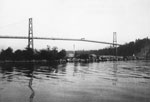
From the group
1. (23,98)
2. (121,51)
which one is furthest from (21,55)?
(121,51)

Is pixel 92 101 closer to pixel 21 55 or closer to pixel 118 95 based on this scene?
pixel 118 95

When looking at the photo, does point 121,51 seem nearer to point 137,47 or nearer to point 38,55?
point 137,47

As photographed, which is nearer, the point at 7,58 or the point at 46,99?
the point at 46,99

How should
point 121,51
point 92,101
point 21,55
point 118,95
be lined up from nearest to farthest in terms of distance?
point 92,101
point 118,95
point 21,55
point 121,51

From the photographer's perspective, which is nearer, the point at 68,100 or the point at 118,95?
the point at 68,100

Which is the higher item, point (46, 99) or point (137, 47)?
point (137, 47)

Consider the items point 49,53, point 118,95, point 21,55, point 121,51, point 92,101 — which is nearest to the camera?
point 92,101

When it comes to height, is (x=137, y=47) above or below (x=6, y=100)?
above

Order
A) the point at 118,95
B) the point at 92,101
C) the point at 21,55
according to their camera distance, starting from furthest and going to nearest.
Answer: the point at 21,55 < the point at 118,95 < the point at 92,101

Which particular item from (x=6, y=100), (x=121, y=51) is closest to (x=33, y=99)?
(x=6, y=100)
